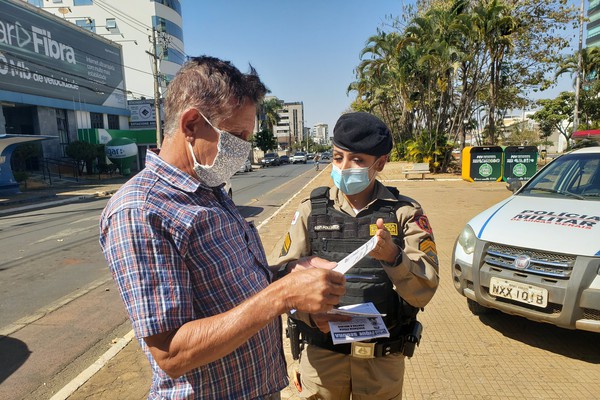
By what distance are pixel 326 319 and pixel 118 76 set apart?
36.1 meters

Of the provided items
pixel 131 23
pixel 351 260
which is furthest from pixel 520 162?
pixel 131 23

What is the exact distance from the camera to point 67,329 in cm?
410

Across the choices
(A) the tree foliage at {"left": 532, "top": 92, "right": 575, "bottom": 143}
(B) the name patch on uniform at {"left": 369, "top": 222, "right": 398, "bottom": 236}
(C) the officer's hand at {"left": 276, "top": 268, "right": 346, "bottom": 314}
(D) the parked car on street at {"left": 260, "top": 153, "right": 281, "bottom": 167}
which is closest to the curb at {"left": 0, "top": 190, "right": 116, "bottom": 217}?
(B) the name patch on uniform at {"left": 369, "top": 222, "right": 398, "bottom": 236}

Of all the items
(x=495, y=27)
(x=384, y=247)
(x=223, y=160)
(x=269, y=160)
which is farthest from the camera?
(x=269, y=160)

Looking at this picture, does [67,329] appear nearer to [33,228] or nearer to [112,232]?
[112,232]

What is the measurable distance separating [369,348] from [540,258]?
1.96 m

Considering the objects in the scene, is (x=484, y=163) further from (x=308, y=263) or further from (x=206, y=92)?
(x=206, y=92)

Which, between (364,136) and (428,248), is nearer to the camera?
(428,248)

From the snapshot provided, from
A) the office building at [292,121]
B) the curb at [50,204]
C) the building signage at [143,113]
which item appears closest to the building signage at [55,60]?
the building signage at [143,113]

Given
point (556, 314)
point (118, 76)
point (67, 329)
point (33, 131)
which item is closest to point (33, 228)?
point (67, 329)

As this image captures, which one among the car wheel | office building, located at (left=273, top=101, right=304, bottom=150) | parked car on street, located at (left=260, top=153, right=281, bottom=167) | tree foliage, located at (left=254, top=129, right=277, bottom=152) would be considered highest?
office building, located at (left=273, top=101, right=304, bottom=150)

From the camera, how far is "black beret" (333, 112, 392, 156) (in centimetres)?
197

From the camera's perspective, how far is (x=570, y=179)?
4.15 meters

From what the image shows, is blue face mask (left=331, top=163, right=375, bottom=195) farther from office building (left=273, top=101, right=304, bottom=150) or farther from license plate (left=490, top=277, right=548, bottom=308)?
office building (left=273, top=101, right=304, bottom=150)
